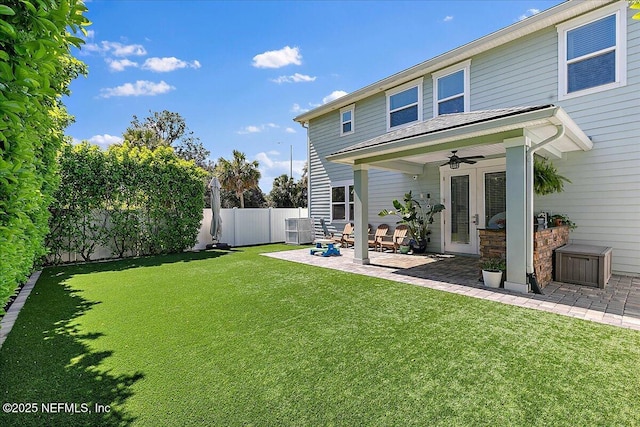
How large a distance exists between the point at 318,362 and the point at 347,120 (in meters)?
10.7

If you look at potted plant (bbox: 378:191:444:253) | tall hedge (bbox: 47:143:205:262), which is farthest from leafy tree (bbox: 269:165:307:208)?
potted plant (bbox: 378:191:444:253)

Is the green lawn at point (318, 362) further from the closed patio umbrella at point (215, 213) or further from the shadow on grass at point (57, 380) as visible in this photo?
the closed patio umbrella at point (215, 213)

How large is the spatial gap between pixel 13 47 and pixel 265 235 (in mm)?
13060

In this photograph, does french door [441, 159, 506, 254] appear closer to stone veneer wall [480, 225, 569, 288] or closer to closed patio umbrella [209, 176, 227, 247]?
stone veneer wall [480, 225, 569, 288]

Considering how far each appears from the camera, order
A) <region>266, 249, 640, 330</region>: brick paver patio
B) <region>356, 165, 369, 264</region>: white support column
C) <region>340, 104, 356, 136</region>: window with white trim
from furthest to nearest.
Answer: <region>340, 104, 356, 136</region>: window with white trim < <region>356, 165, 369, 264</region>: white support column < <region>266, 249, 640, 330</region>: brick paver patio

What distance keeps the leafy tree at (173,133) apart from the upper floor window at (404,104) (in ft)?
69.1

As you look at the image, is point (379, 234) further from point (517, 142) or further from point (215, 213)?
point (215, 213)

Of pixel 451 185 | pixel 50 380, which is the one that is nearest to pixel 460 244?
pixel 451 185

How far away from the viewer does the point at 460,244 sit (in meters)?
8.99

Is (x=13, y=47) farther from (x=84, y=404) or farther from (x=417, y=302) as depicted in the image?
(x=417, y=302)

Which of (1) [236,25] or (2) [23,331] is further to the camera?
(1) [236,25]

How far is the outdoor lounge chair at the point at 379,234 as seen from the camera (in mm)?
10328

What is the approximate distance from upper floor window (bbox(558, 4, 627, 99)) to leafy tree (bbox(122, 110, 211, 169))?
A: 1022 inches

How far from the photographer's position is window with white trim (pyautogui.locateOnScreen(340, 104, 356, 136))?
1194cm
